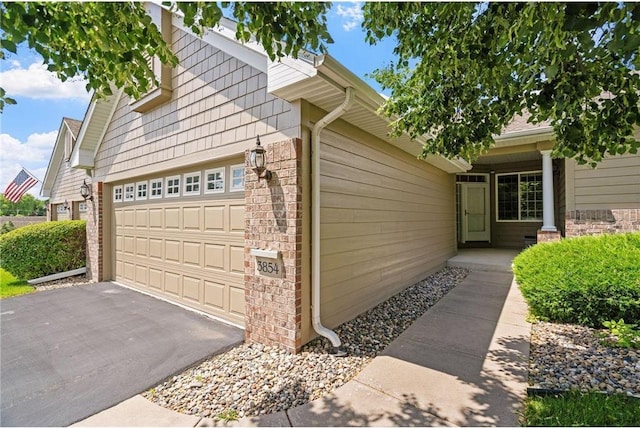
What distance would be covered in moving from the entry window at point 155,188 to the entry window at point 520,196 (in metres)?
11.0

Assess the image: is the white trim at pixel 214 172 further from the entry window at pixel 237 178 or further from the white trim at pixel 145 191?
the white trim at pixel 145 191

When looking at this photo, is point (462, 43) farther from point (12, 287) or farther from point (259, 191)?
point (12, 287)

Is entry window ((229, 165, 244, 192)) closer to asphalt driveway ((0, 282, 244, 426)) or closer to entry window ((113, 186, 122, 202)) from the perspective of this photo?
asphalt driveway ((0, 282, 244, 426))

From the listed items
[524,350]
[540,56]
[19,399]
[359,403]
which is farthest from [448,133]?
[19,399]

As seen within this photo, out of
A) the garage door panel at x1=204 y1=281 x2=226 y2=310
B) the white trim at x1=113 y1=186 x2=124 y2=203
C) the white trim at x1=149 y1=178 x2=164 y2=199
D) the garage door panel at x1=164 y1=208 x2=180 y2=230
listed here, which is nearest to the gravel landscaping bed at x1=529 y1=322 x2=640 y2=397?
the garage door panel at x1=204 y1=281 x2=226 y2=310

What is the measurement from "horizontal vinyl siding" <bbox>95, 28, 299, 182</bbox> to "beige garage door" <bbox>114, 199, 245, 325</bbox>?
2.85 ft

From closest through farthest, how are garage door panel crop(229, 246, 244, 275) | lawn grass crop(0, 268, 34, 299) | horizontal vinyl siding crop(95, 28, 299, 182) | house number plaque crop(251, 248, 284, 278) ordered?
house number plaque crop(251, 248, 284, 278), horizontal vinyl siding crop(95, 28, 299, 182), garage door panel crop(229, 246, 244, 275), lawn grass crop(0, 268, 34, 299)

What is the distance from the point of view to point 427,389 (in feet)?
9.32

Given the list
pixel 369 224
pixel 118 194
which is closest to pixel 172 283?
pixel 118 194

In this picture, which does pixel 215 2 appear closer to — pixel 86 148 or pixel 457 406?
pixel 457 406

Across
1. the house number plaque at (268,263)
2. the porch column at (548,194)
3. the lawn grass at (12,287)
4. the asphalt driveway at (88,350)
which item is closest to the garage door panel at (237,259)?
the house number plaque at (268,263)

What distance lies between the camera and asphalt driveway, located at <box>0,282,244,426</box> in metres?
2.74

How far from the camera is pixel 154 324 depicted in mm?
4508

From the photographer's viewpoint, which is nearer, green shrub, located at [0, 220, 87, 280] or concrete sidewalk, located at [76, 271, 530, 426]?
concrete sidewalk, located at [76, 271, 530, 426]
